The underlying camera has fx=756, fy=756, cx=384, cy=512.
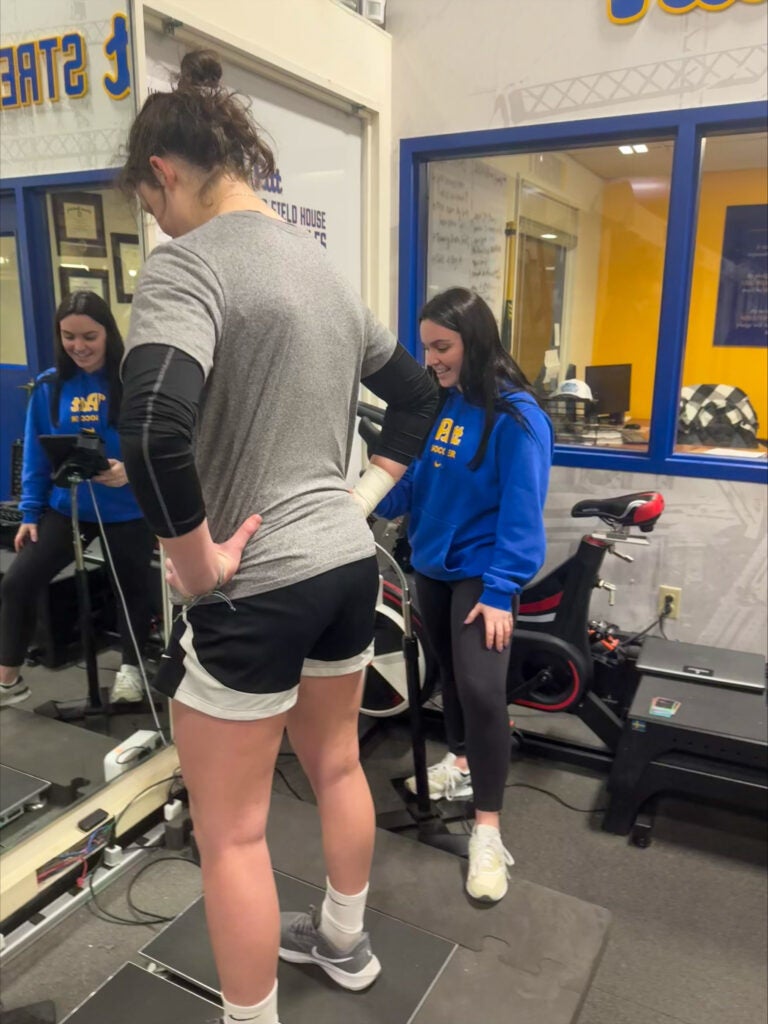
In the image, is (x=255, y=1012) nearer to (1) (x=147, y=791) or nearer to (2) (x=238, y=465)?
(2) (x=238, y=465)

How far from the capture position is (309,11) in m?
2.64

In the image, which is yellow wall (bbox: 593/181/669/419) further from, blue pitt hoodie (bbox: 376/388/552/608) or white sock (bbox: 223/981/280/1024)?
white sock (bbox: 223/981/280/1024)

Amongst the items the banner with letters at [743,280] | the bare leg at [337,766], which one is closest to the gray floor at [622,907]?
the bare leg at [337,766]

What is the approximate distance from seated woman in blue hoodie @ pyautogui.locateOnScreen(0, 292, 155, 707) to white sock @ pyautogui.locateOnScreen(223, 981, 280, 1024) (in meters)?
1.43

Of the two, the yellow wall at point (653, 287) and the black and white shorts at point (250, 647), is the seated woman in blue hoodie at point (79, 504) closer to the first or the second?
the black and white shorts at point (250, 647)

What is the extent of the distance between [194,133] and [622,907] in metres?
2.02

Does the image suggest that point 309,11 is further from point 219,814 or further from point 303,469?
point 219,814

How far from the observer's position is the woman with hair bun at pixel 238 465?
93cm

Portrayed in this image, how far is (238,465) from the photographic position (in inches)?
42.5

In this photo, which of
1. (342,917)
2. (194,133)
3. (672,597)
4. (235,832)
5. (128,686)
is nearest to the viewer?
(194,133)

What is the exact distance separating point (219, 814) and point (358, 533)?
471 mm

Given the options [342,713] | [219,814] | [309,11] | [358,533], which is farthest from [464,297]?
[309,11]

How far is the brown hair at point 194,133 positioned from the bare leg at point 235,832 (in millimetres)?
775

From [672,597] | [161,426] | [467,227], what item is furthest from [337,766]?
[467,227]
